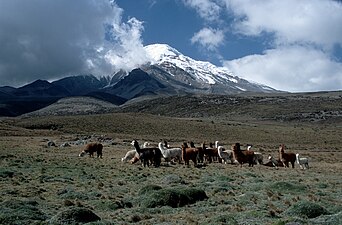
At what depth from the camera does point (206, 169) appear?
92.7 ft

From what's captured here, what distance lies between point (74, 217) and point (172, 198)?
13.9 feet

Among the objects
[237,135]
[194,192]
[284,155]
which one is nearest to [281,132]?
[237,135]

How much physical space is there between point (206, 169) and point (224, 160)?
17.2 ft

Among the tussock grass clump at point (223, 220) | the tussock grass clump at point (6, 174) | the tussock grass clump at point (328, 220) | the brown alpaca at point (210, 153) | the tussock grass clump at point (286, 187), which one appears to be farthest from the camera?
the brown alpaca at point (210, 153)

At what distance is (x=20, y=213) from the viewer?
41.9 ft

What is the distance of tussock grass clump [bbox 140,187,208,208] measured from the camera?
49.0ft

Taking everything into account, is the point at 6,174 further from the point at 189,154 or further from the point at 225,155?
the point at 225,155

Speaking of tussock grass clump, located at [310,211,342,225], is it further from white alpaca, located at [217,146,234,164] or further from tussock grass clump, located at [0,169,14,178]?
white alpaca, located at [217,146,234,164]

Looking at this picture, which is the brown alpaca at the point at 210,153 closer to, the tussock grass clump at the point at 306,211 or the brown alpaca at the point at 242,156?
the brown alpaca at the point at 242,156

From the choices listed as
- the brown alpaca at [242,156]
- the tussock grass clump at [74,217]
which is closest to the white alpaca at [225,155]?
the brown alpaca at [242,156]

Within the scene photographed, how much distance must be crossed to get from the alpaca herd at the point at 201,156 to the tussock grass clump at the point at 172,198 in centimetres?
1405

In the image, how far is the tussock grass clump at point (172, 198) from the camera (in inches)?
588

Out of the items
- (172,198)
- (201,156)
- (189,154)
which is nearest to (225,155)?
(201,156)

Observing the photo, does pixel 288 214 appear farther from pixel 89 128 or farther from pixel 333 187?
pixel 89 128
